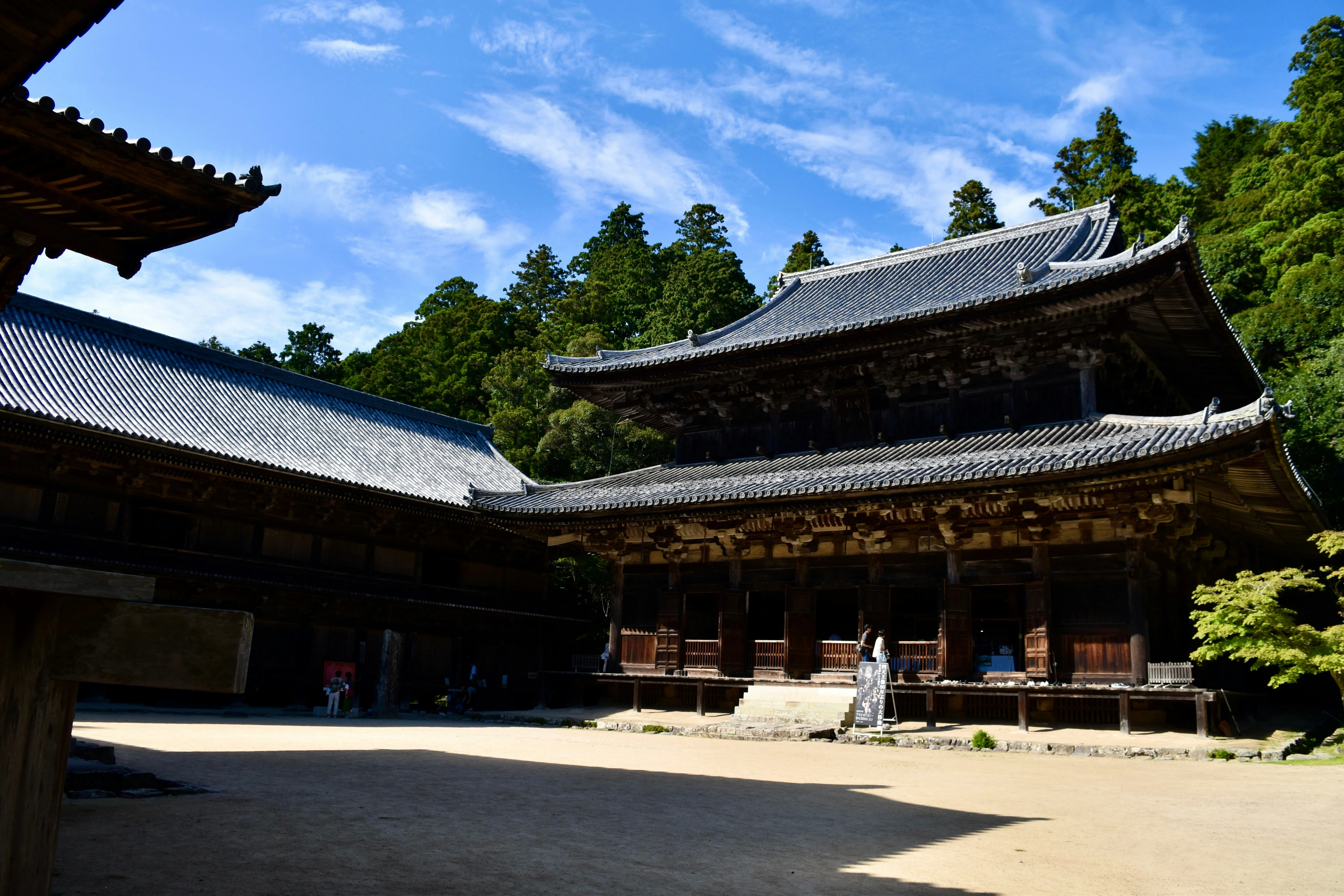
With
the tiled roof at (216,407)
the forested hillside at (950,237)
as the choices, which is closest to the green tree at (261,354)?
the forested hillside at (950,237)

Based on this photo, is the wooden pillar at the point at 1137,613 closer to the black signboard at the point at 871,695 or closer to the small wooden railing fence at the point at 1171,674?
the small wooden railing fence at the point at 1171,674

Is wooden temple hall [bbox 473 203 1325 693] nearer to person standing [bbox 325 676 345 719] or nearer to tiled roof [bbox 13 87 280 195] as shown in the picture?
person standing [bbox 325 676 345 719]

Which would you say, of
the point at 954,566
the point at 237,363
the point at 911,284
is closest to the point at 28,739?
the point at 954,566

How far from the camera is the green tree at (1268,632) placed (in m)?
14.7

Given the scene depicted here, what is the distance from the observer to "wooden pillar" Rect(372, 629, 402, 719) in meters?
22.8

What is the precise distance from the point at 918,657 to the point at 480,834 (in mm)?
14071

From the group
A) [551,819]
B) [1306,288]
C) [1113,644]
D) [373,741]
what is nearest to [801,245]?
[1306,288]

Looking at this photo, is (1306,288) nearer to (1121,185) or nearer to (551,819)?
(1121,185)

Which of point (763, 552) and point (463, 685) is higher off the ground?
point (763, 552)

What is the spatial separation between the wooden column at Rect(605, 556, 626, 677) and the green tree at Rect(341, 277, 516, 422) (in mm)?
25880

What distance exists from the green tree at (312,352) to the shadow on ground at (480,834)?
50.9m

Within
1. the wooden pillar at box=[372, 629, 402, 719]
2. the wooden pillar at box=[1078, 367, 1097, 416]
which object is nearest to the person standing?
the wooden pillar at box=[372, 629, 402, 719]

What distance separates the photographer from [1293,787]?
1108cm

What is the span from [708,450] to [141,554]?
13.6 m
